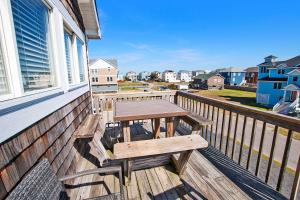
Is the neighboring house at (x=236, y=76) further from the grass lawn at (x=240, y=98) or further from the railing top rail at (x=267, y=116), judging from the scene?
the railing top rail at (x=267, y=116)

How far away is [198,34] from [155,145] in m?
26.3

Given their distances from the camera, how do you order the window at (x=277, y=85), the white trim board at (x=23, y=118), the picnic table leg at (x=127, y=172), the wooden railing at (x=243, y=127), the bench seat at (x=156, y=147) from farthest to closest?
the window at (x=277, y=85) → the picnic table leg at (x=127, y=172) → the wooden railing at (x=243, y=127) → the bench seat at (x=156, y=147) → the white trim board at (x=23, y=118)

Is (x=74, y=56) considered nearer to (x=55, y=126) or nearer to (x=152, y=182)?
(x=55, y=126)

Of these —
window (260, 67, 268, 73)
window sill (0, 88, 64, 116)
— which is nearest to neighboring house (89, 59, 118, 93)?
window (260, 67, 268, 73)

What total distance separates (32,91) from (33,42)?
1.72ft

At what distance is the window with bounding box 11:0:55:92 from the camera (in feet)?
4.25

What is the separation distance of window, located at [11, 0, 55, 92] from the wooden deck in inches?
54.1

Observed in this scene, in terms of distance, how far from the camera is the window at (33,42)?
1.29 meters

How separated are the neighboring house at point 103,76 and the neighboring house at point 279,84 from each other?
24.1 m

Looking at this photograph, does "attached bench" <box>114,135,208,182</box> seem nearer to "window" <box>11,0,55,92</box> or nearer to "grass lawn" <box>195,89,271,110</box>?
"window" <box>11,0,55,92</box>

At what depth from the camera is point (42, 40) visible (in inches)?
69.0

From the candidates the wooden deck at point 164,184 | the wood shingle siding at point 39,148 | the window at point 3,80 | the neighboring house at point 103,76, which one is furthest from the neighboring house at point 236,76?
the window at point 3,80

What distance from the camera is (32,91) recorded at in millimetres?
1377

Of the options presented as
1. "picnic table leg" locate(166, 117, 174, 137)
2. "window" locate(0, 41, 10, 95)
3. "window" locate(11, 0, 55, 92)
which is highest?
"window" locate(11, 0, 55, 92)
